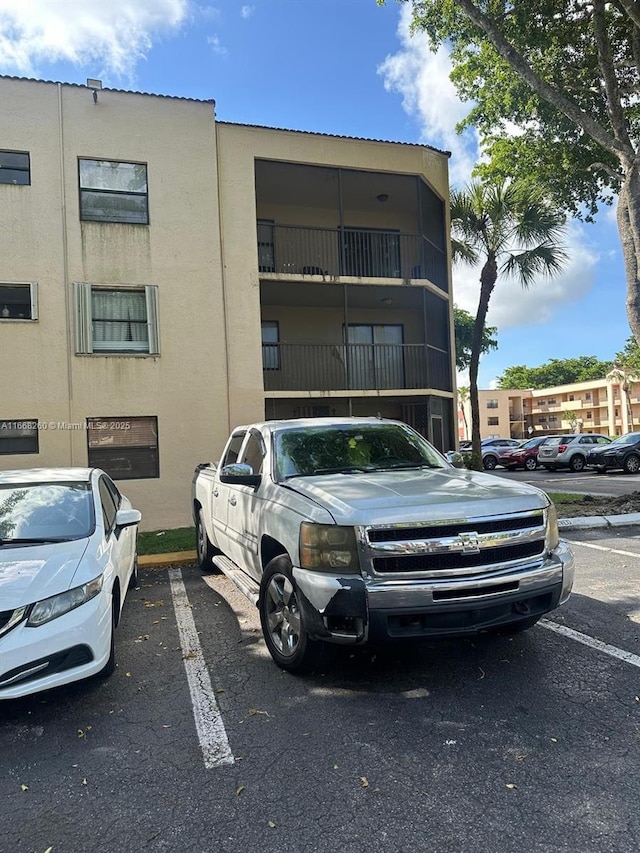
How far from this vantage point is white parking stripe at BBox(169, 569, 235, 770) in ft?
10.1

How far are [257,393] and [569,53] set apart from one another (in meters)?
10.3

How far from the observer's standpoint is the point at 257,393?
12.8m

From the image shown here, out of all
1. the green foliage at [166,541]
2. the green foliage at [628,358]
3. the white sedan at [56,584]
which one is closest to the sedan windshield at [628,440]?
the green foliage at [166,541]

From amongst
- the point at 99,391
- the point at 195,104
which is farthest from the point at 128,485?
the point at 195,104

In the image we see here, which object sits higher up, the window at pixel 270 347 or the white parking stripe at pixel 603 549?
the window at pixel 270 347

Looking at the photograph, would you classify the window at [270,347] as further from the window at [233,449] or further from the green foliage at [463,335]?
the green foliage at [463,335]

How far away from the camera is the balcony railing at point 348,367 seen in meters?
13.9

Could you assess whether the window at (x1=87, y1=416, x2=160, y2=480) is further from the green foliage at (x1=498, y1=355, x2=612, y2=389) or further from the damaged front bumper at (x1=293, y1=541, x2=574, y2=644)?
the green foliage at (x1=498, y1=355, x2=612, y2=389)

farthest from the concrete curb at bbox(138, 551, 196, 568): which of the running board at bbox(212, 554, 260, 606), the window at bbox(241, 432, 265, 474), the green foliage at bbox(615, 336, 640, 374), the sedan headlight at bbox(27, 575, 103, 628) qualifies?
the green foliage at bbox(615, 336, 640, 374)

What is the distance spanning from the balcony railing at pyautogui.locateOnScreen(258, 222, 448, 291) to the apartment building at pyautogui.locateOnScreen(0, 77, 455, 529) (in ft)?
0.68

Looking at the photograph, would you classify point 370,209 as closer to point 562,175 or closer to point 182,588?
point 562,175

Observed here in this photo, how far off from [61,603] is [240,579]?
179 centimetres

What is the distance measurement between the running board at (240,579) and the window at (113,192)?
29.9 ft

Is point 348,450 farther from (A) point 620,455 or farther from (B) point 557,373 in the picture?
(B) point 557,373
